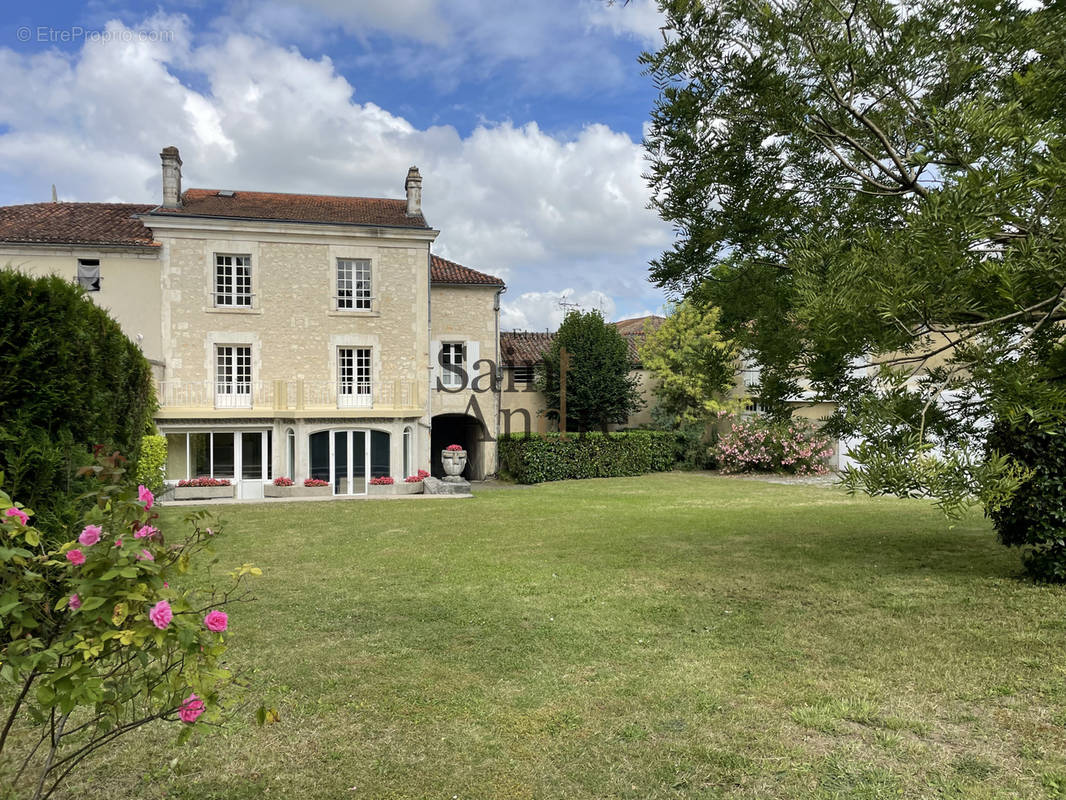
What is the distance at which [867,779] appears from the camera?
130 inches

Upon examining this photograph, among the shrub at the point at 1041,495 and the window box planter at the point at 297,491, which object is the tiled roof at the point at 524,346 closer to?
the window box planter at the point at 297,491

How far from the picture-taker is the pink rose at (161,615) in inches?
83.7

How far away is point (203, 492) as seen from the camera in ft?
58.7

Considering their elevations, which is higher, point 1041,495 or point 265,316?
point 265,316

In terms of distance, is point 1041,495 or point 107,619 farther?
point 1041,495

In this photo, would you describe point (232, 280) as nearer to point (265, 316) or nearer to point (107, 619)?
point (265, 316)

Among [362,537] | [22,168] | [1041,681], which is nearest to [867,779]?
[1041,681]

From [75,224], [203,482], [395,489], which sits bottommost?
[395,489]

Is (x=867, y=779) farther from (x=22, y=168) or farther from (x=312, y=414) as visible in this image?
(x=312, y=414)

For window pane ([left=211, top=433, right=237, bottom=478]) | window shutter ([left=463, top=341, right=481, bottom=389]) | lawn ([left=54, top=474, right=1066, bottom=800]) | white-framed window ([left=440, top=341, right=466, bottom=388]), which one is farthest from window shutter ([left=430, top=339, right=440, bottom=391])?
lawn ([left=54, top=474, right=1066, bottom=800])

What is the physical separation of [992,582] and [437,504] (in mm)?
11660

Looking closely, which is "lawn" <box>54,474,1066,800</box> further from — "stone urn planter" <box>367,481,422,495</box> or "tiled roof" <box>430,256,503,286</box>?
"tiled roof" <box>430,256,503,286</box>

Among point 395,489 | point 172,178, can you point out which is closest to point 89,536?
point 395,489

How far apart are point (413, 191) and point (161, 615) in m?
21.4
